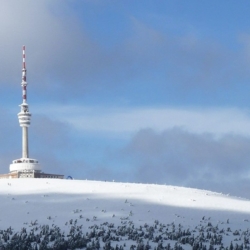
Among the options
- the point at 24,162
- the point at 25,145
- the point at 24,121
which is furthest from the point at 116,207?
the point at 24,121

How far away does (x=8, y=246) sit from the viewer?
38469mm

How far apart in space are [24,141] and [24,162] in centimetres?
729

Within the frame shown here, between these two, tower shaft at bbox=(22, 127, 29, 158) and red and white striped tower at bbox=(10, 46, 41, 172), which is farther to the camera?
tower shaft at bbox=(22, 127, 29, 158)

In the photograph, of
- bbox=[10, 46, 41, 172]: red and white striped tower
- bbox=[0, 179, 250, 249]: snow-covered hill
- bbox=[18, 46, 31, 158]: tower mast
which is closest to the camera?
bbox=[0, 179, 250, 249]: snow-covered hill

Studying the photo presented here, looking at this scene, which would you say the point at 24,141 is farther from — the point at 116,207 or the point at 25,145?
the point at 116,207

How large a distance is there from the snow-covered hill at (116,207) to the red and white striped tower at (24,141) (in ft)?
161

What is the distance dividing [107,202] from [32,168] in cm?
6294

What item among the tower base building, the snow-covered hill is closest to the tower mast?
the tower base building

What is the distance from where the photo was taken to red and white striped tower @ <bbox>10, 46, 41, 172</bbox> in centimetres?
11619

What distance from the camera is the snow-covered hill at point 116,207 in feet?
153

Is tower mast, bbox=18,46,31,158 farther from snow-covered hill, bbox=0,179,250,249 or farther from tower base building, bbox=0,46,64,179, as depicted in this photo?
snow-covered hill, bbox=0,179,250,249

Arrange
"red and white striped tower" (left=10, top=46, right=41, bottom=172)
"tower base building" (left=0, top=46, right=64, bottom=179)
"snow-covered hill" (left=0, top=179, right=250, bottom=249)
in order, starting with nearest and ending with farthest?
"snow-covered hill" (left=0, top=179, right=250, bottom=249)
"tower base building" (left=0, top=46, right=64, bottom=179)
"red and white striped tower" (left=10, top=46, right=41, bottom=172)

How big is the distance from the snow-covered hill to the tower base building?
1713 inches

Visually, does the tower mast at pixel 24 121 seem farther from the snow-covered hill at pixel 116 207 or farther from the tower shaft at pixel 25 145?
the snow-covered hill at pixel 116 207
